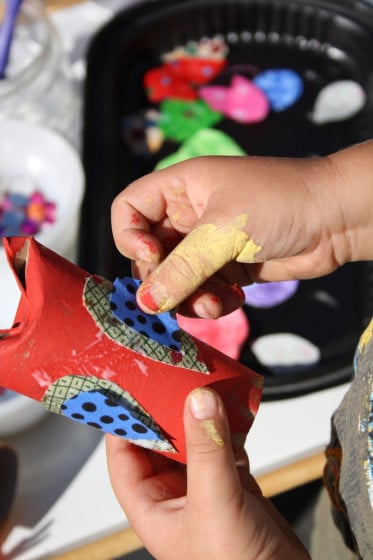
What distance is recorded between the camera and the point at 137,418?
16.3 inches

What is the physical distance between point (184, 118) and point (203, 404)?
54 cm

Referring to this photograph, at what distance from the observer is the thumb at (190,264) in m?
0.44

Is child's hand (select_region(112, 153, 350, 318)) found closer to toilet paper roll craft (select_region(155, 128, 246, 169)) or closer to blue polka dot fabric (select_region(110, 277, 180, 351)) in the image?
blue polka dot fabric (select_region(110, 277, 180, 351))

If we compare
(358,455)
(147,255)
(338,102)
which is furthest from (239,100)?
(358,455)

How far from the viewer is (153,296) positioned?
43 centimetres

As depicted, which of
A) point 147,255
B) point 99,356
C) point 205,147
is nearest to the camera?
point 99,356

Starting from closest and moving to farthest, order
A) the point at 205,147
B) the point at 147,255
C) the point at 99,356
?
the point at 99,356
the point at 147,255
the point at 205,147

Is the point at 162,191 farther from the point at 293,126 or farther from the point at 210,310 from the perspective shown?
the point at 293,126

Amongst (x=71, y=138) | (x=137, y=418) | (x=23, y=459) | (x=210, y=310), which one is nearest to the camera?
(x=137, y=418)

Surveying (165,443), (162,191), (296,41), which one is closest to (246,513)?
(165,443)

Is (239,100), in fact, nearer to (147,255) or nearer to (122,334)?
(147,255)

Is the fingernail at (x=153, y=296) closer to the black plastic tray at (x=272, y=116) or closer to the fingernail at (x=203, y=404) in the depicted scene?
the fingernail at (x=203, y=404)

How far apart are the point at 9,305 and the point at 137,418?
29 centimetres

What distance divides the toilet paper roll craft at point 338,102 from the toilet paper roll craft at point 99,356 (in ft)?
1.73
